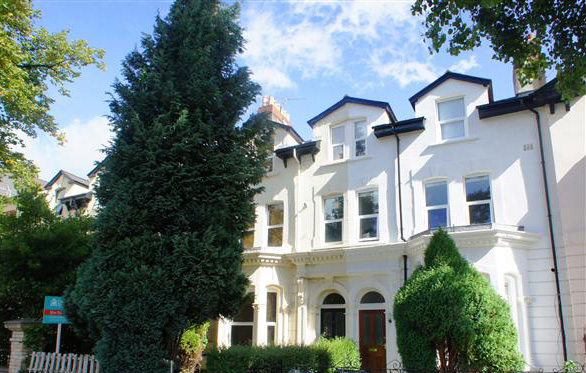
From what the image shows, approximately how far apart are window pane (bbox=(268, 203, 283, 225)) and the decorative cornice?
6766mm

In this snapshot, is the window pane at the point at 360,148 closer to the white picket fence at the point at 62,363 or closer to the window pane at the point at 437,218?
the window pane at the point at 437,218

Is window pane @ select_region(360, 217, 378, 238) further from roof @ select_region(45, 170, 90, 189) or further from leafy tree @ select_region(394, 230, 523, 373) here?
roof @ select_region(45, 170, 90, 189)

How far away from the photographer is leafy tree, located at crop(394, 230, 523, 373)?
10.2 metres

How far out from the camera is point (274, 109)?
834 inches

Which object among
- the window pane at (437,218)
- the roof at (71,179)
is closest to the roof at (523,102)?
the window pane at (437,218)

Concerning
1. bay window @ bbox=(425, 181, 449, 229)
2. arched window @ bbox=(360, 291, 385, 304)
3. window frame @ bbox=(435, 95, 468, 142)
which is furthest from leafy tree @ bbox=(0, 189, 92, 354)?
window frame @ bbox=(435, 95, 468, 142)

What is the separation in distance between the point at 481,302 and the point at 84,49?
17.1 m

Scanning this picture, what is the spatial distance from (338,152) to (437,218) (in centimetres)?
485

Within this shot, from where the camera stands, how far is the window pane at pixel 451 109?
16219 mm

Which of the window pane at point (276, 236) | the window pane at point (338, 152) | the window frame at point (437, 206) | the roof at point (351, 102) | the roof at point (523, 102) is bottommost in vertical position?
the window pane at point (276, 236)

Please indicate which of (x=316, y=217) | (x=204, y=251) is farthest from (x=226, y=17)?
(x=316, y=217)

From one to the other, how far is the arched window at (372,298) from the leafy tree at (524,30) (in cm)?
910

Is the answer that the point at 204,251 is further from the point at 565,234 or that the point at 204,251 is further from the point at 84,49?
the point at 84,49

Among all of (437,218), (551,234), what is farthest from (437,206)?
(551,234)
